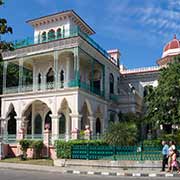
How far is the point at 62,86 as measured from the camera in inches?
1062

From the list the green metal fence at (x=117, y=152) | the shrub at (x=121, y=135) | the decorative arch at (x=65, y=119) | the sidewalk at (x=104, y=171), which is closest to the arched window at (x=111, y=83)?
the decorative arch at (x=65, y=119)

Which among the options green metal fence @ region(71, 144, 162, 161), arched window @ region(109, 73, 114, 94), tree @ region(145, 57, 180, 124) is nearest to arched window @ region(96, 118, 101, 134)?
arched window @ region(109, 73, 114, 94)

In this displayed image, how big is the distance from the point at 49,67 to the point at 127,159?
14911 millimetres

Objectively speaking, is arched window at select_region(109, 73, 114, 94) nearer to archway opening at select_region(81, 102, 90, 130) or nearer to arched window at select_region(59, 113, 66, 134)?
archway opening at select_region(81, 102, 90, 130)

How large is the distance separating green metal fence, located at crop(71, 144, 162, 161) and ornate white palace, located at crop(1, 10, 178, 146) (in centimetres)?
553

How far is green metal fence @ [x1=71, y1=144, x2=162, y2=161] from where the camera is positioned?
17.2 m

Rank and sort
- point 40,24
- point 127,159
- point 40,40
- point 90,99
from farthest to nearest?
point 40,24, point 40,40, point 90,99, point 127,159

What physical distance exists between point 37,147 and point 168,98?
1034 centimetres

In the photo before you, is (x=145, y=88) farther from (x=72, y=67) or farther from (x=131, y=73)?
(x=72, y=67)

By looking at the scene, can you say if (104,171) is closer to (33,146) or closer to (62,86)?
(33,146)

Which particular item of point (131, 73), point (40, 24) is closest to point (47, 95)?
point (40, 24)

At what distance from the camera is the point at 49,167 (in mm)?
18656

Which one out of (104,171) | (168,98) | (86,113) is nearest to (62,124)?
(86,113)

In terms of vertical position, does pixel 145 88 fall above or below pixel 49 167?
above
